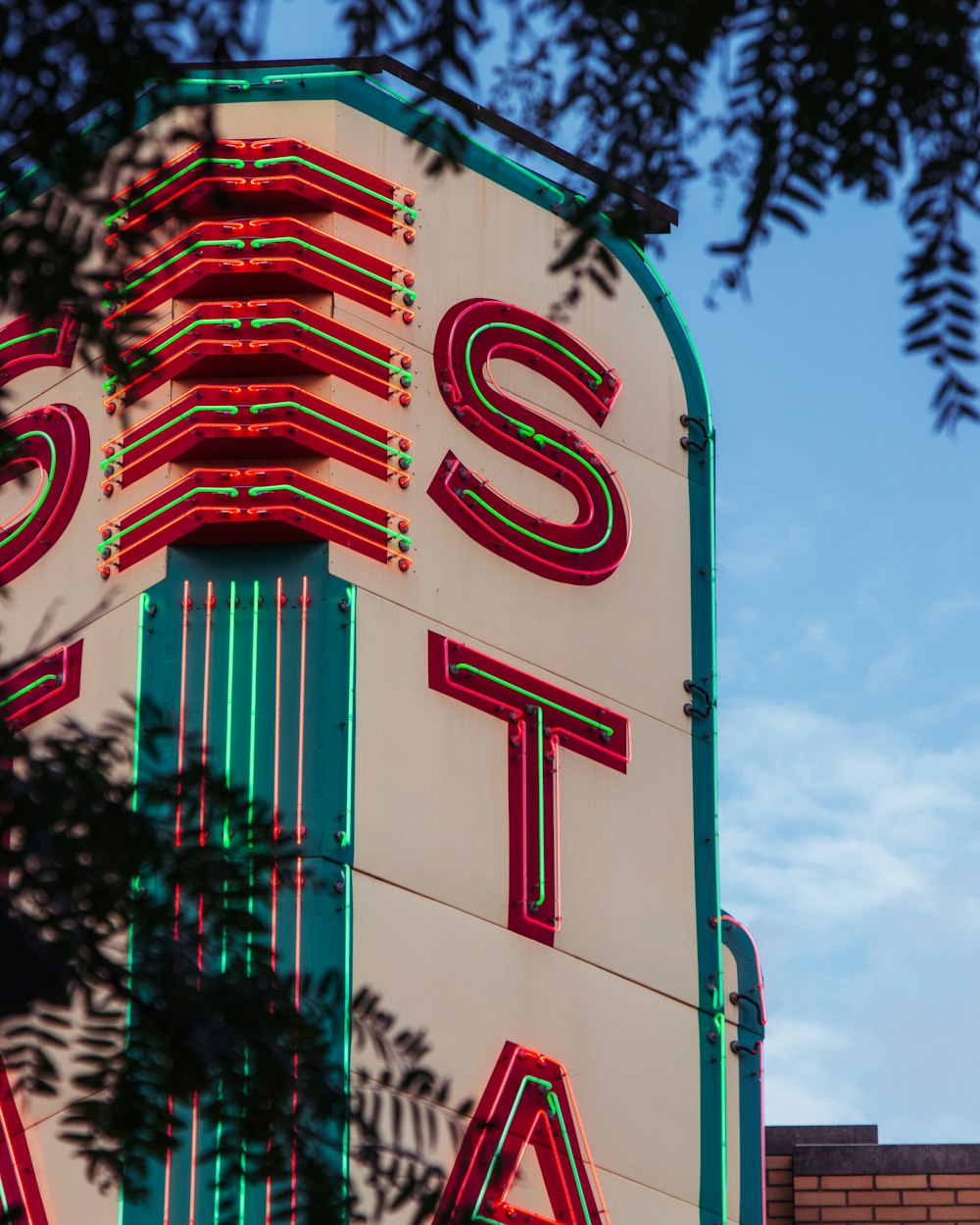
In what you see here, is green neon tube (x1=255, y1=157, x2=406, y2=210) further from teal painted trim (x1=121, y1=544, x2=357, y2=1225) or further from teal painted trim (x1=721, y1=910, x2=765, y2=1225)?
teal painted trim (x1=721, y1=910, x2=765, y2=1225)

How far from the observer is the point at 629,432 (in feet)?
50.0

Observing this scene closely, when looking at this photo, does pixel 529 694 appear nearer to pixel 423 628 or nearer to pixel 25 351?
pixel 423 628

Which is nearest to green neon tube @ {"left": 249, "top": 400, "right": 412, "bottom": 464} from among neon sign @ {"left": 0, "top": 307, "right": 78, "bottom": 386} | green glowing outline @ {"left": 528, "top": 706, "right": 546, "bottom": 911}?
green glowing outline @ {"left": 528, "top": 706, "right": 546, "bottom": 911}

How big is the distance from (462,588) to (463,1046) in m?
2.79

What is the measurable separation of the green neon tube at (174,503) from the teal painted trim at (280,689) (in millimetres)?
283

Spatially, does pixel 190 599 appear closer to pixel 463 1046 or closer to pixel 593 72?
pixel 463 1046

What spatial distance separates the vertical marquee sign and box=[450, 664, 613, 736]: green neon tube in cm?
2

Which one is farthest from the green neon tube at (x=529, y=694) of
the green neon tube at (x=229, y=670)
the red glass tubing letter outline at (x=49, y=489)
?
the red glass tubing letter outline at (x=49, y=489)

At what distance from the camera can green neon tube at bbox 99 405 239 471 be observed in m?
13.3

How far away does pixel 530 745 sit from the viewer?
44.5ft

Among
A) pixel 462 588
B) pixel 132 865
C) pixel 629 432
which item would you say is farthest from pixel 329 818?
pixel 132 865

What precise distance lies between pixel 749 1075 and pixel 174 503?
487 cm

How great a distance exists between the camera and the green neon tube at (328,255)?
13.8 meters

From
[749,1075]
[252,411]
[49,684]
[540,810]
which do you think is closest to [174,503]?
[252,411]
